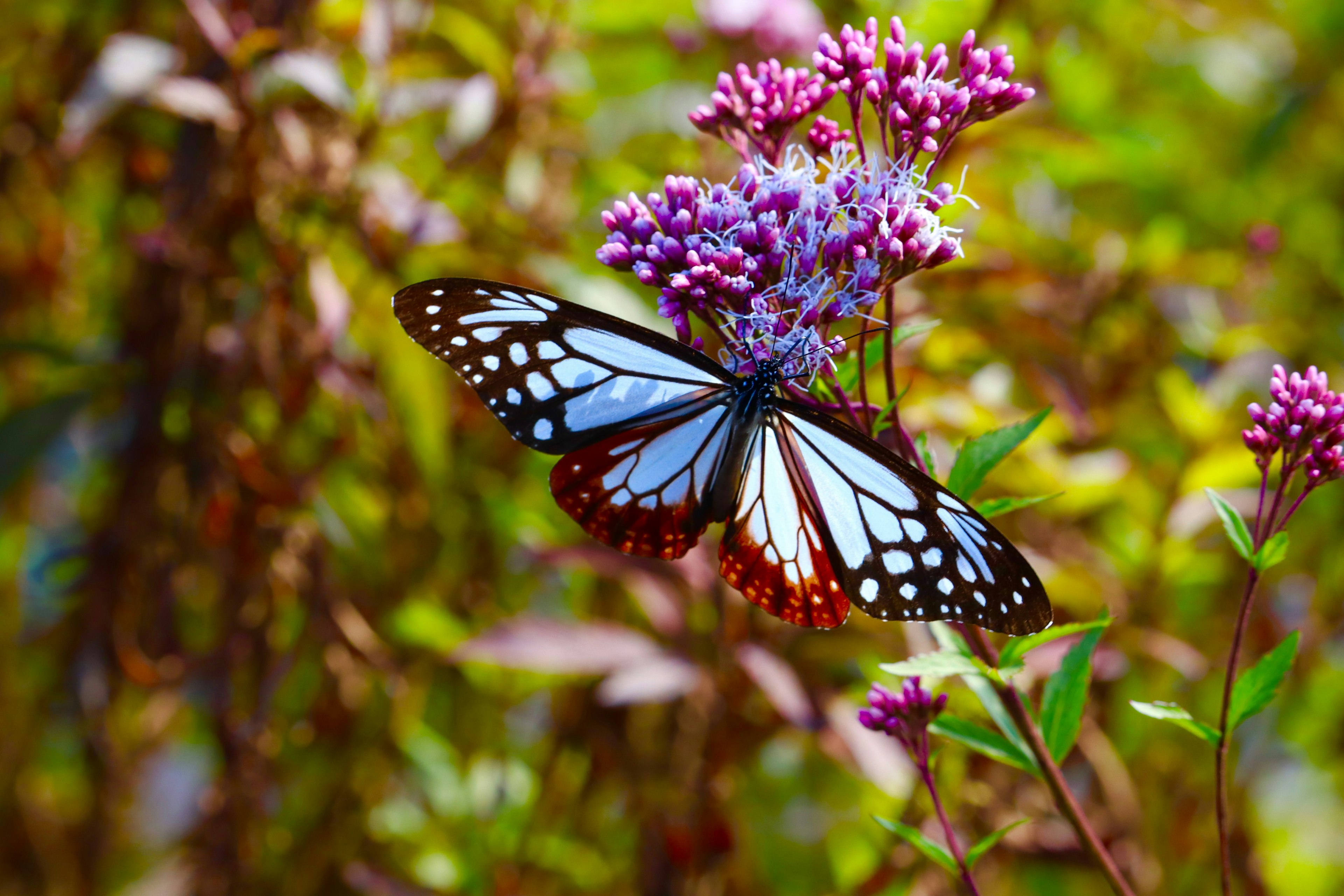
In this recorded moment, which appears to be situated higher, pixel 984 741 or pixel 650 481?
pixel 650 481

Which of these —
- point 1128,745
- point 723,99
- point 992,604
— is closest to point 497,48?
point 723,99

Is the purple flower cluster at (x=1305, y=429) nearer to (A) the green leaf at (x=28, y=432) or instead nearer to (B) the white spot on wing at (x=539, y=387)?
(B) the white spot on wing at (x=539, y=387)

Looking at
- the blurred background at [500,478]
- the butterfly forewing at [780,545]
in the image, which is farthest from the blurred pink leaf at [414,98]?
the butterfly forewing at [780,545]

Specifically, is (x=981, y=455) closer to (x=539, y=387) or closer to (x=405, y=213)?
(x=539, y=387)

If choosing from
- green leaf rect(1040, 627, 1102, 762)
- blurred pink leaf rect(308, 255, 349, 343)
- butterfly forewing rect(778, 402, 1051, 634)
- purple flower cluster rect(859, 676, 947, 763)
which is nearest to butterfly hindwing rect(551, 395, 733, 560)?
butterfly forewing rect(778, 402, 1051, 634)

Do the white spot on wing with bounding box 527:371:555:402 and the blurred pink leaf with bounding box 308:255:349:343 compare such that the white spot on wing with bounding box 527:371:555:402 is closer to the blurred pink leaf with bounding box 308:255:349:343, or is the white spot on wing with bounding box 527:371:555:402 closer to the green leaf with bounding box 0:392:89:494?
the blurred pink leaf with bounding box 308:255:349:343

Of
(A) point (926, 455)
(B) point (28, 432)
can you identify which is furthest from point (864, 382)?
(B) point (28, 432)
